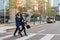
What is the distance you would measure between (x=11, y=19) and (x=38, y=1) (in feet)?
36.1

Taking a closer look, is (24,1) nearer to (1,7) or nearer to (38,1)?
(1,7)

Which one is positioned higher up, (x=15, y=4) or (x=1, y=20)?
(x=15, y=4)

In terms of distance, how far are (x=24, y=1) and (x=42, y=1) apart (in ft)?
65.4

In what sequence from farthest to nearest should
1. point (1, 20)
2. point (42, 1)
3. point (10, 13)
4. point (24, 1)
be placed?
point (42, 1), point (10, 13), point (1, 20), point (24, 1)

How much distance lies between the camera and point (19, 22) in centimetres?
1812

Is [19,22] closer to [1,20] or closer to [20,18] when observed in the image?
[20,18]

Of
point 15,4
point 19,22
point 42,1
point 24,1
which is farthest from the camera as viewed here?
point 42,1

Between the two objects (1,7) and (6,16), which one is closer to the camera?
(1,7)

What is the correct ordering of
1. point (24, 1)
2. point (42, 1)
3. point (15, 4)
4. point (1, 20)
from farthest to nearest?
point (42, 1) → point (1, 20) → point (24, 1) → point (15, 4)

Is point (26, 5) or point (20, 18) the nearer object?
point (20, 18)

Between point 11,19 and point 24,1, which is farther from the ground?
point 24,1

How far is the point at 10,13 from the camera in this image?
215ft

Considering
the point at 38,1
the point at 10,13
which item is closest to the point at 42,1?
the point at 38,1

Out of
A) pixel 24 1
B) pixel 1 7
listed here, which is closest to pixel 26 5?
pixel 24 1
